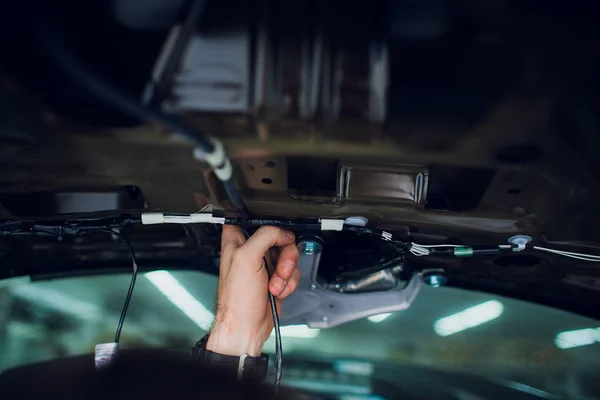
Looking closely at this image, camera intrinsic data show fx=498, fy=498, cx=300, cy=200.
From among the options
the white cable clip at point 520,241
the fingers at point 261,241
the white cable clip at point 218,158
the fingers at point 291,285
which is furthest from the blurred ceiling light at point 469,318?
the white cable clip at point 218,158

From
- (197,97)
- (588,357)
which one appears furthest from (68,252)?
(588,357)

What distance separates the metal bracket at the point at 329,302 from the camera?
3.50ft

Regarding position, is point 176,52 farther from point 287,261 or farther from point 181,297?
point 181,297

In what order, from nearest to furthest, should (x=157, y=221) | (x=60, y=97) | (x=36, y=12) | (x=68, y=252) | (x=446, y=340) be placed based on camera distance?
(x=36, y=12) < (x=60, y=97) < (x=157, y=221) < (x=68, y=252) < (x=446, y=340)

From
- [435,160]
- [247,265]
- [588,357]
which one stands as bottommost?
[588,357]

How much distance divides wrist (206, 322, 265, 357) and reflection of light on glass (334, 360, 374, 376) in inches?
18.0

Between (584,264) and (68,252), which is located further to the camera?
(68,252)

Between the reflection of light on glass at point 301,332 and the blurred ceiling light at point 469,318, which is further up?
the blurred ceiling light at point 469,318

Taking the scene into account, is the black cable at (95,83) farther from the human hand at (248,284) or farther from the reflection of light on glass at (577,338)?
the reflection of light on glass at (577,338)

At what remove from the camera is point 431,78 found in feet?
1.98

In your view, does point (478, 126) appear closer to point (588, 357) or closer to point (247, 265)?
point (247, 265)

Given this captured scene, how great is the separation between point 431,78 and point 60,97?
1.59ft

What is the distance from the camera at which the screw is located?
1060 millimetres

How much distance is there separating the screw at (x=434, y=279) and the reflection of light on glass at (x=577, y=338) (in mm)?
364
